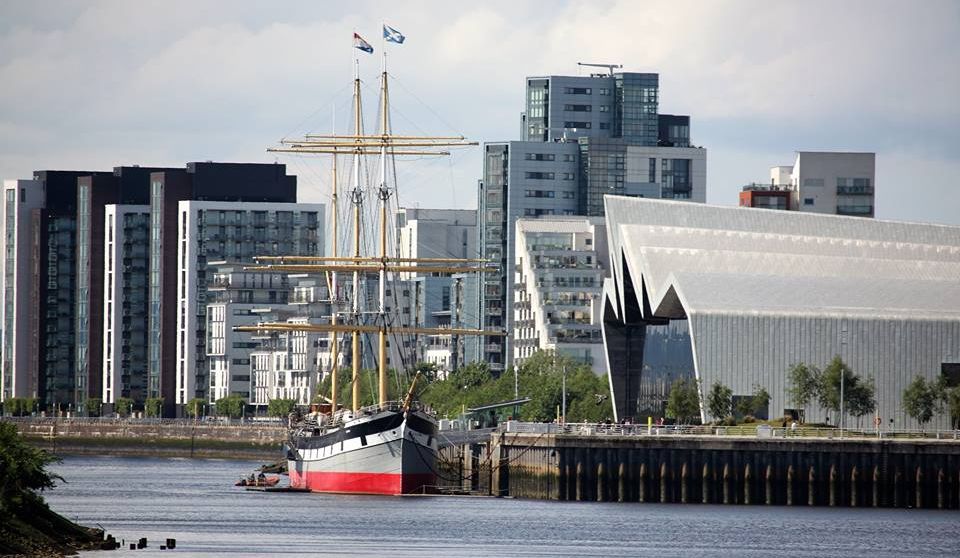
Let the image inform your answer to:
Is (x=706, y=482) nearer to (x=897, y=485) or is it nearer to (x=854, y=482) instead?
(x=854, y=482)

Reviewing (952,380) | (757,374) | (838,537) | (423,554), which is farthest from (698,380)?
(423,554)

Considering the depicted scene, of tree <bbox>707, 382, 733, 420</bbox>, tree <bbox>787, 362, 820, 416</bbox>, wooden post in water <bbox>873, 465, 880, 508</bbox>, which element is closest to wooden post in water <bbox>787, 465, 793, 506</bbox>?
wooden post in water <bbox>873, 465, 880, 508</bbox>

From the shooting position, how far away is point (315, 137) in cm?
15375

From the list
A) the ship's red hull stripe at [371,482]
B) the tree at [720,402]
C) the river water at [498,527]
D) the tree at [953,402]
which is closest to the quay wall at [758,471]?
the river water at [498,527]

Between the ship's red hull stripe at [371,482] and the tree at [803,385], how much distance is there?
26915mm

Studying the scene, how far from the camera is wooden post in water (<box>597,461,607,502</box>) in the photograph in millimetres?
123938

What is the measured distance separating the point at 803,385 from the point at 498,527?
48127 millimetres

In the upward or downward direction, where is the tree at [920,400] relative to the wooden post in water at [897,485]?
upward

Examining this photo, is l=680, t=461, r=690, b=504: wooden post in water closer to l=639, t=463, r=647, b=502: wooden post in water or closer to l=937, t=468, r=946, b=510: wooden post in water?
l=639, t=463, r=647, b=502: wooden post in water

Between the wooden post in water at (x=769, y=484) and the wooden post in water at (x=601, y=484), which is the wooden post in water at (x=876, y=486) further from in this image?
the wooden post in water at (x=601, y=484)

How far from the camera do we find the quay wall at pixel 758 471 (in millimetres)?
121250

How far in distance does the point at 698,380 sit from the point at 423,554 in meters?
65.8

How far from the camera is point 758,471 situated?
401ft

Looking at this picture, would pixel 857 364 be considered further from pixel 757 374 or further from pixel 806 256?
pixel 806 256
